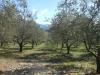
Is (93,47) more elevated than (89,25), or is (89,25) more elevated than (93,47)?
(89,25)

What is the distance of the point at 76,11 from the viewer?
34.6 meters

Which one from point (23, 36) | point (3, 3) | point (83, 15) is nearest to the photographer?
point (3, 3)

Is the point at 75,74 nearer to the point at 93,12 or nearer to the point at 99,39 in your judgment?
the point at 99,39

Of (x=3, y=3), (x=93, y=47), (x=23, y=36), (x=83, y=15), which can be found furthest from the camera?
(x=23, y=36)

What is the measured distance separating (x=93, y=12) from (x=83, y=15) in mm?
1439

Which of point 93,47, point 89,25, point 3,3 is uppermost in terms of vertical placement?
point 3,3

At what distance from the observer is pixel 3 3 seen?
103 ft

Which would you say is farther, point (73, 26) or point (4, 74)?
point (73, 26)

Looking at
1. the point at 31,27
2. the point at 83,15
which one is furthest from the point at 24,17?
the point at 83,15

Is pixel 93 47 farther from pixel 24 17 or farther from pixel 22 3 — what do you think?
pixel 24 17

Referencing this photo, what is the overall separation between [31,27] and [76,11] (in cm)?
4512

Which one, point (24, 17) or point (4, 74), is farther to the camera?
point (24, 17)

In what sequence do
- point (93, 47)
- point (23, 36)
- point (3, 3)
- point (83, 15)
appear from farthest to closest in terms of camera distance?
point (23, 36), point (93, 47), point (83, 15), point (3, 3)

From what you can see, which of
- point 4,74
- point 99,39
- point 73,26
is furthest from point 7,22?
point 99,39
